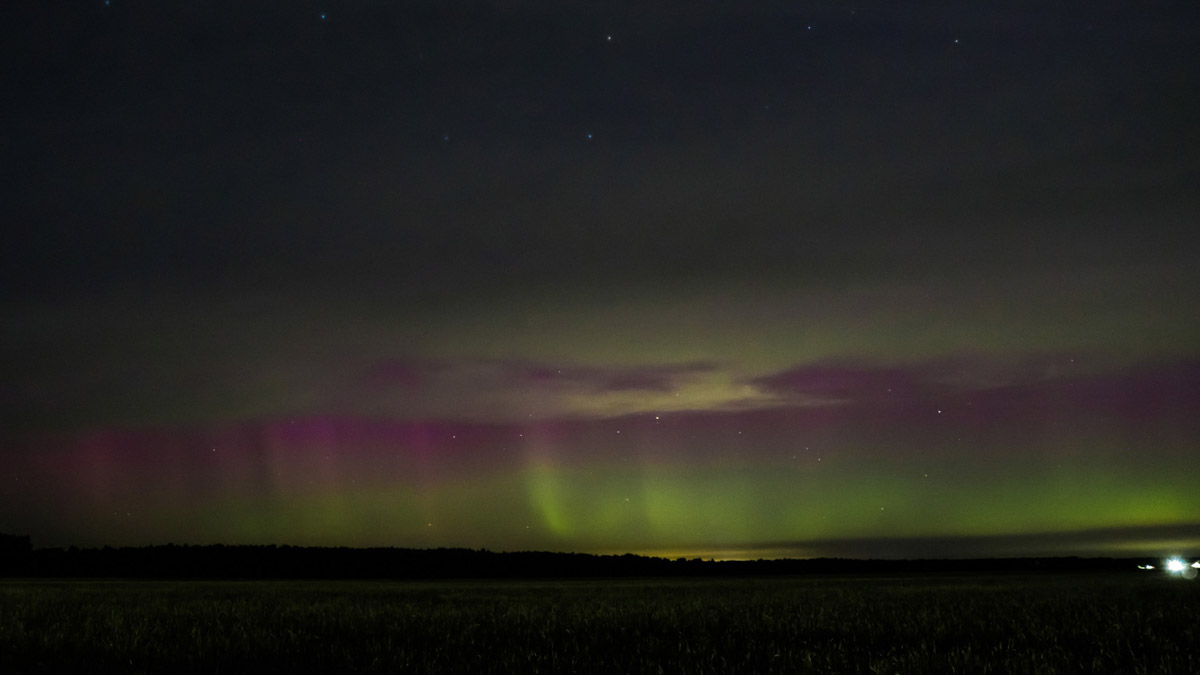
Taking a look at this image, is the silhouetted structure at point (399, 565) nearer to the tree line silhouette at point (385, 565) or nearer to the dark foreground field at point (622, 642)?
the tree line silhouette at point (385, 565)

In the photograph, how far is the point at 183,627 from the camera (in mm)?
14469

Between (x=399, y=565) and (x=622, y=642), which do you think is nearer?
(x=622, y=642)

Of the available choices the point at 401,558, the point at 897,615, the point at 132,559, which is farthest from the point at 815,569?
the point at 897,615

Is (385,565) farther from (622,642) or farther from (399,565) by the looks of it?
(622,642)

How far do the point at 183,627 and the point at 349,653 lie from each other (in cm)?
519

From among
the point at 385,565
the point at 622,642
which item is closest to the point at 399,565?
the point at 385,565

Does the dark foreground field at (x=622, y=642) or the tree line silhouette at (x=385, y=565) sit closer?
the dark foreground field at (x=622, y=642)

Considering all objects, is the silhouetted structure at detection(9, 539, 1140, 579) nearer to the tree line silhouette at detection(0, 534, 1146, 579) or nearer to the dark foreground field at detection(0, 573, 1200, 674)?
A: the tree line silhouette at detection(0, 534, 1146, 579)

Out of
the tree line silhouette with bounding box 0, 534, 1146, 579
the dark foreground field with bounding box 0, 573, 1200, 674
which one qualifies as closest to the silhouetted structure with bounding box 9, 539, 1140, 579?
the tree line silhouette with bounding box 0, 534, 1146, 579

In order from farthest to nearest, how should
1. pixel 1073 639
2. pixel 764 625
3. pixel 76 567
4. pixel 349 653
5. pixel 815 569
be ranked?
1. pixel 815 569
2. pixel 76 567
3. pixel 764 625
4. pixel 1073 639
5. pixel 349 653

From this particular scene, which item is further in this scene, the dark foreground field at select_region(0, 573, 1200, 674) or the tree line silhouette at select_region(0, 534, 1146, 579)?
the tree line silhouette at select_region(0, 534, 1146, 579)

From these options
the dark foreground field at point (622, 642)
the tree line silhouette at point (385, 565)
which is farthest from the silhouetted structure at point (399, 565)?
the dark foreground field at point (622, 642)

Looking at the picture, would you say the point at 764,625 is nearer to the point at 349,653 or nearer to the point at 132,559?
the point at 349,653

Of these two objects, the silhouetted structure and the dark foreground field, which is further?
the silhouetted structure
